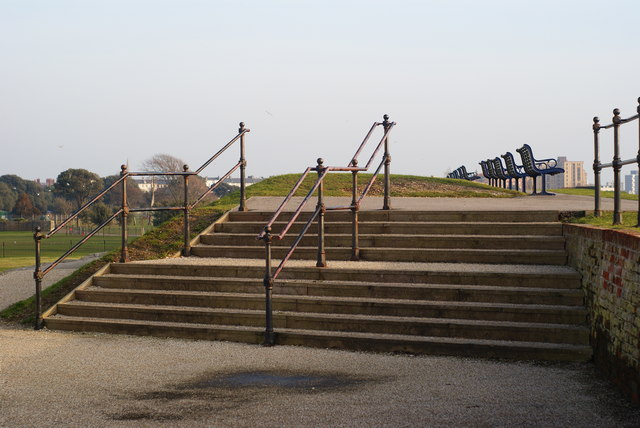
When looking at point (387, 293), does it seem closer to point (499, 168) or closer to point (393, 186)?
point (393, 186)

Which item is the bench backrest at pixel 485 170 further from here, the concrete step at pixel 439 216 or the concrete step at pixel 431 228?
the concrete step at pixel 431 228

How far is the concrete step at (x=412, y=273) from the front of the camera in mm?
7410

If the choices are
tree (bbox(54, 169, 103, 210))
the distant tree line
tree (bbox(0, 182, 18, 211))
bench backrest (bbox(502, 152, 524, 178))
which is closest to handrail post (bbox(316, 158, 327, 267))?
bench backrest (bbox(502, 152, 524, 178))

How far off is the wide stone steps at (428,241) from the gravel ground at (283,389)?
104 inches

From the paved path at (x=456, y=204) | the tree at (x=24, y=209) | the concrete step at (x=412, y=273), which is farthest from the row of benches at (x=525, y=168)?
the tree at (x=24, y=209)

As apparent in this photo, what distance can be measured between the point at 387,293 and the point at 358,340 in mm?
923

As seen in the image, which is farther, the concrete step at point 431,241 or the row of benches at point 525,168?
the row of benches at point 525,168

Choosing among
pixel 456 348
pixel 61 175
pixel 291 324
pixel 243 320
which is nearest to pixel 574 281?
pixel 456 348

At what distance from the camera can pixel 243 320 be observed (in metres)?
7.61

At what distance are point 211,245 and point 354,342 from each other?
389 centimetres

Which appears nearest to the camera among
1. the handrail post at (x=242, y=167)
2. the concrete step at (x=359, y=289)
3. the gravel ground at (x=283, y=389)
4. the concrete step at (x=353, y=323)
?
the gravel ground at (x=283, y=389)

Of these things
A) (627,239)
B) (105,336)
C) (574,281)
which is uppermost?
(627,239)

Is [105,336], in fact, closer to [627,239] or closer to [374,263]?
[374,263]

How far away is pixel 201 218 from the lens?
11727 millimetres
